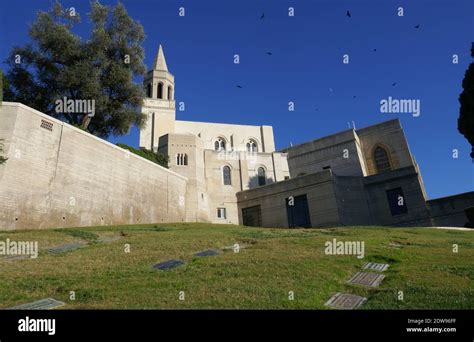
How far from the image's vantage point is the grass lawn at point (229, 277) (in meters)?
7.52

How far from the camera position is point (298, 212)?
38500 mm

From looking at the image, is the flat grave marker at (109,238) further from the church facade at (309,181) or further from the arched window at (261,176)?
the arched window at (261,176)

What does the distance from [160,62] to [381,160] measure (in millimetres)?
43041

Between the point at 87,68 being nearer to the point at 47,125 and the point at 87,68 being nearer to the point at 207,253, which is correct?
the point at 47,125

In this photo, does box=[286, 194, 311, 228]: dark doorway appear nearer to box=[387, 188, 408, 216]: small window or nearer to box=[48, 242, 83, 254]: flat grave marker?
box=[387, 188, 408, 216]: small window

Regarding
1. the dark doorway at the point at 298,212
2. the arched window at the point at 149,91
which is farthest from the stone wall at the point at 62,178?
the arched window at the point at 149,91

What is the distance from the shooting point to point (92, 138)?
84.7ft

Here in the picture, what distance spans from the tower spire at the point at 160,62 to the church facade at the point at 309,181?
199 inches

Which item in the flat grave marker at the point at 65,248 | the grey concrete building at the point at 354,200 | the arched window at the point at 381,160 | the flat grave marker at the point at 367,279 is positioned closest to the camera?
the flat grave marker at the point at 367,279

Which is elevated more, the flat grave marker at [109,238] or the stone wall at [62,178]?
the stone wall at [62,178]

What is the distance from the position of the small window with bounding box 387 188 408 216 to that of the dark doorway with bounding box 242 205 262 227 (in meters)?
15.0
